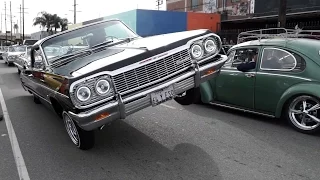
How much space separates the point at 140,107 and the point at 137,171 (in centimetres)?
83

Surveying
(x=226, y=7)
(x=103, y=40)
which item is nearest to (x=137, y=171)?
(x=103, y=40)

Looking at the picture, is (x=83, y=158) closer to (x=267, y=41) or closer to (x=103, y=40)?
(x=103, y=40)

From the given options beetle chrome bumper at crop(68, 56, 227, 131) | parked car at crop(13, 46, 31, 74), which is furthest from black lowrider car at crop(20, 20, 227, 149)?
parked car at crop(13, 46, 31, 74)

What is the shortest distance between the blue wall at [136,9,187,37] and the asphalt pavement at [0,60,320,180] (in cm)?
1825

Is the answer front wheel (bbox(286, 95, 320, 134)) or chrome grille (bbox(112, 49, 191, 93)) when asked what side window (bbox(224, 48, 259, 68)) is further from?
chrome grille (bbox(112, 49, 191, 93))

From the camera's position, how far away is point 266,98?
5.66 meters

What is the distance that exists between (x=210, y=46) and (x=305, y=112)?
1948 millimetres

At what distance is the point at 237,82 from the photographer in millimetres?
6180

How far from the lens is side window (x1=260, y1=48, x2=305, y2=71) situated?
5.42 meters

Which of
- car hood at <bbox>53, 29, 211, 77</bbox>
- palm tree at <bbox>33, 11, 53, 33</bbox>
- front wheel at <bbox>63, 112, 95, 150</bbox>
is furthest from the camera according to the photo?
palm tree at <bbox>33, 11, 53, 33</bbox>

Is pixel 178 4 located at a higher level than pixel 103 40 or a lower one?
higher

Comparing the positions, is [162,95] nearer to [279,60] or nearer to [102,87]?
[102,87]

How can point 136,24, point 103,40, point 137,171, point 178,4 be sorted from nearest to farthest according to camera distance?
point 137,171
point 103,40
point 136,24
point 178,4

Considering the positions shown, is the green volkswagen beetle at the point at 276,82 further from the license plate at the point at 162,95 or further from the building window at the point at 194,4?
the building window at the point at 194,4
